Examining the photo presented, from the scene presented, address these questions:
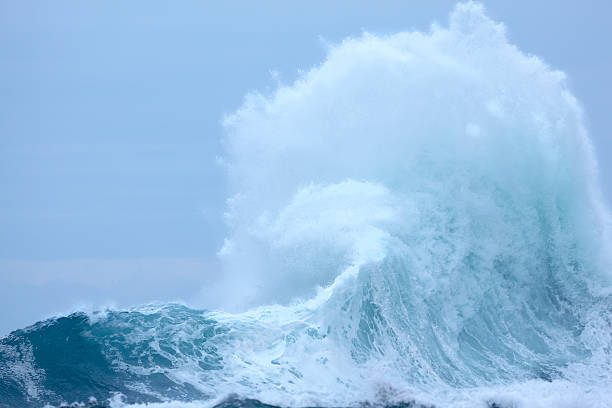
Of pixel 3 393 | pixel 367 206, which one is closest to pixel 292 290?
pixel 367 206

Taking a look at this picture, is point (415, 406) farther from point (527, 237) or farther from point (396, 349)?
point (527, 237)

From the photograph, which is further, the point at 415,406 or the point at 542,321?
the point at 542,321

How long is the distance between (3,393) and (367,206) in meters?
8.19

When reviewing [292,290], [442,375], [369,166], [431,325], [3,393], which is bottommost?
[3,393]

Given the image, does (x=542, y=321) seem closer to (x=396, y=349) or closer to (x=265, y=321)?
(x=396, y=349)

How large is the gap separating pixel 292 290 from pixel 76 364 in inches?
211

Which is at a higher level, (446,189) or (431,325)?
(446,189)

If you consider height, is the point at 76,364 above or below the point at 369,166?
below

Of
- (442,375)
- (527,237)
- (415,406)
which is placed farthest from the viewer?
(527,237)

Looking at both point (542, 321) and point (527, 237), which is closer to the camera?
point (542, 321)

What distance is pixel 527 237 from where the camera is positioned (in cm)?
1877

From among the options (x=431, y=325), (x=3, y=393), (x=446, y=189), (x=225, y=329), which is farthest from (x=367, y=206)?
(x=3, y=393)

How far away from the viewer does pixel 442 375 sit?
1394cm

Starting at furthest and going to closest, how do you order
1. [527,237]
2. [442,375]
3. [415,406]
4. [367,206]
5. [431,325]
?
1. [527,237]
2. [367,206]
3. [431,325]
4. [442,375]
5. [415,406]
